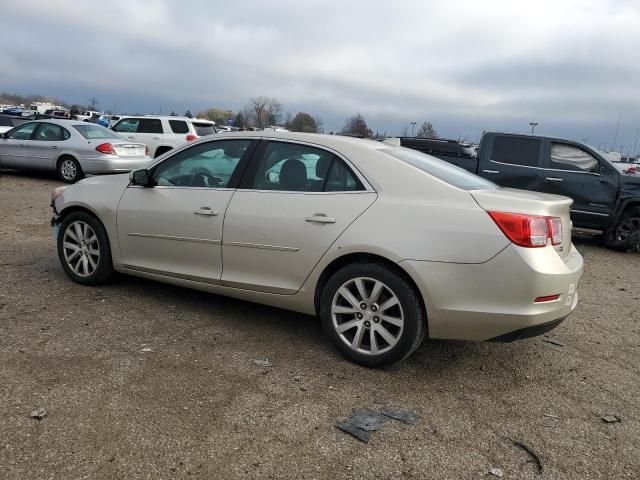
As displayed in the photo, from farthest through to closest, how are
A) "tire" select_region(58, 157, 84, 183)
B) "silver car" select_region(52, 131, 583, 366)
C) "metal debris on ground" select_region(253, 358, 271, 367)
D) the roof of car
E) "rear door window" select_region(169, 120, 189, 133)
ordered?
1. "rear door window" select_region(169, 120, 189, 133)
2. "tire" select_region(58, 157, 84, 183)
3. the roof of car
4. "metal debris on ground" select_region(253, 358, 271, 367)
5. "silver car" select_region(52, 131, 583, 366)

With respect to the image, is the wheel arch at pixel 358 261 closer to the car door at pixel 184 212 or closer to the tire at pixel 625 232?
the car door at pixel 184 212

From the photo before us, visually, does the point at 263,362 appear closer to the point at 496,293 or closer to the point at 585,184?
the point at 496,293

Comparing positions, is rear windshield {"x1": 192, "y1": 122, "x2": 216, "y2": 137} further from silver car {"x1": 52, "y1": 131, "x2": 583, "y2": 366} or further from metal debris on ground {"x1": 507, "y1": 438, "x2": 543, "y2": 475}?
metal debris on ground {"x1": 507, "y1": 438, "x2": 543, "y2": 475}

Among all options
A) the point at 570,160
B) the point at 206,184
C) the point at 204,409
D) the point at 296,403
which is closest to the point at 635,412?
the point at 296,403

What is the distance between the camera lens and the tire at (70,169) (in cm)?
1253

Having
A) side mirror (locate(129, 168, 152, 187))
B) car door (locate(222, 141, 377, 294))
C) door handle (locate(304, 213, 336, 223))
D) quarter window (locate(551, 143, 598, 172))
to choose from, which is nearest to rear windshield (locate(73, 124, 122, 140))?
side mirror (locate(129, 168, 152, 187))

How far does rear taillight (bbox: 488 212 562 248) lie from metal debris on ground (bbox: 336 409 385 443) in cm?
133

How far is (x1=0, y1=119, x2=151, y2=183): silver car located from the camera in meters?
12.3

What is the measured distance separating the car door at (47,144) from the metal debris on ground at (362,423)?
38.3 ft

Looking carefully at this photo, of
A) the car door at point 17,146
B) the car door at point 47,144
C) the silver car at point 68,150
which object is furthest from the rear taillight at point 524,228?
the car door at point 17,146

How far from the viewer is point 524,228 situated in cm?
Result: 331

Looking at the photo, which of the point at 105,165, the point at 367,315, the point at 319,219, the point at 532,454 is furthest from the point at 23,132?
the point at 532,454

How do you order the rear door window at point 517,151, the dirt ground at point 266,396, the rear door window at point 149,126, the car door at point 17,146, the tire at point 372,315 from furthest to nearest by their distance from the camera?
the rear door window at point 149,126 → the car door at point 17,146 → the rear door window at point 517,151 → the tire at point 372,315 → the dirt ground at point 266,396

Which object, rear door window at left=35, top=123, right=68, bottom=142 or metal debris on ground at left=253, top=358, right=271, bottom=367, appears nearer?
metal debris on ground at left=253, top=358, right=271, bottom=367
